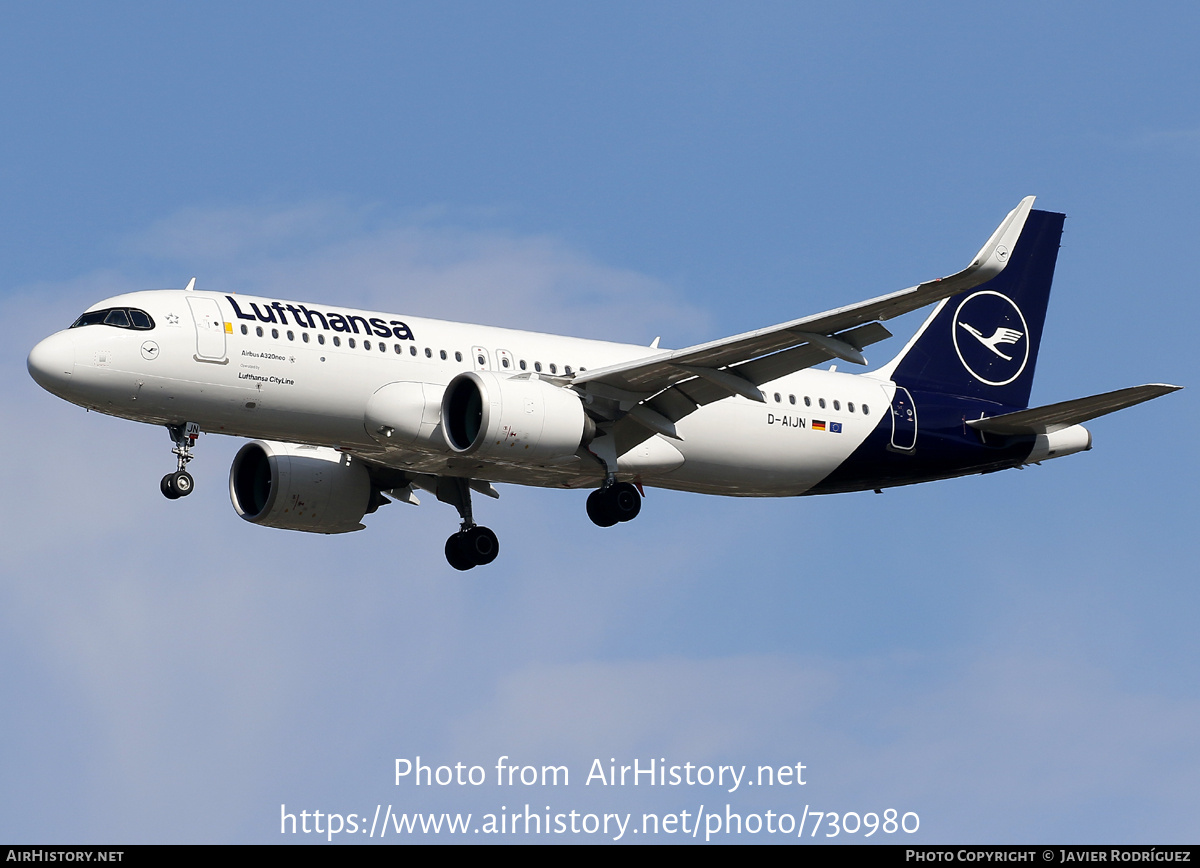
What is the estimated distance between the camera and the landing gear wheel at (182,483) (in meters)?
36.2

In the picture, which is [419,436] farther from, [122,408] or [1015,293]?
[1015,293]

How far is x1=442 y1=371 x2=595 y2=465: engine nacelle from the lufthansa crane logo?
42.0ft

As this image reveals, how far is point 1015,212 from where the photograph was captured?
37.5m

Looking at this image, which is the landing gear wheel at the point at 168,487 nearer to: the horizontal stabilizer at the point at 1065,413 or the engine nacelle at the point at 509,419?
the engine nacelle at the point at 509,419

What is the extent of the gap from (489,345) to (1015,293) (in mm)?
15631

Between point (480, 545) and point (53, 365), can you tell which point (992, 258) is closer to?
point (480, 545)

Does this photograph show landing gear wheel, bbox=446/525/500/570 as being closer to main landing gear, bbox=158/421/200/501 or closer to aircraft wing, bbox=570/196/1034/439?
aircraft wing, bbox=570/196/1034/439

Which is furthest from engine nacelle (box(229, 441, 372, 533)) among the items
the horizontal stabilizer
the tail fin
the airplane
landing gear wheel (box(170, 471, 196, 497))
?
the horizontal stabilizer

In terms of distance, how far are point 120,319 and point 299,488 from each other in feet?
24.6

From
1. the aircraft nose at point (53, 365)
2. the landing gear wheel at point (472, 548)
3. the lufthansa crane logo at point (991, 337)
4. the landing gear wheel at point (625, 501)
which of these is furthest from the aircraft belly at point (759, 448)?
the aircraft nose at point (53, 365)
